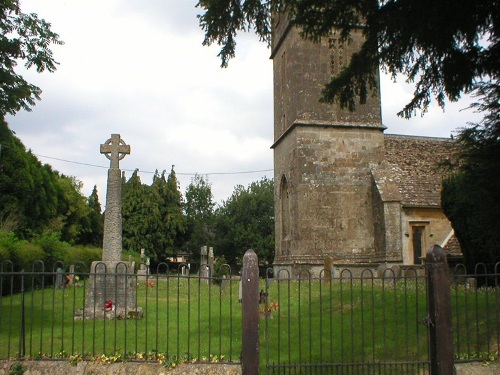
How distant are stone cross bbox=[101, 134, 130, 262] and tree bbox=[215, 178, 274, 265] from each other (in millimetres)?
39724

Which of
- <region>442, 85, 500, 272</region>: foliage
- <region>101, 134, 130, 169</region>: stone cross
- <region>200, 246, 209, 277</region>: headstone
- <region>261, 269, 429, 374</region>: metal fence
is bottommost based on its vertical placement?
<region>261, 269, 429, 374</region>: metal fence

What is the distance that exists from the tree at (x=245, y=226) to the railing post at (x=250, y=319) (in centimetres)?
4726

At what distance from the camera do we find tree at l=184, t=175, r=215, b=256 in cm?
5509

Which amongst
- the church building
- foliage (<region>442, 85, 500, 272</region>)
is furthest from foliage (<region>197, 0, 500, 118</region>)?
the church building

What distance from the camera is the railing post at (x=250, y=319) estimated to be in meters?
5.86

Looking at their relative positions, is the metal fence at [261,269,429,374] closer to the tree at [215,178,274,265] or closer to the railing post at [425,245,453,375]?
the railing post at [425,245,453,375]

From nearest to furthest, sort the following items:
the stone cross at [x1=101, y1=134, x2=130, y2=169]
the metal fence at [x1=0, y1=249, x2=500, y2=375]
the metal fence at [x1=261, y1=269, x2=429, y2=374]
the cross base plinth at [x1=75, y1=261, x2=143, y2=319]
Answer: the metal fence at [x1=0, y1=249, x2=500, y2=375] → the metal fence at [x1=261, y1=269, x2=429, y2=374] → the cross base plinth at [x1=75, y1=261, x2=143, y2=319] → the stone cross at [x1=101, y1=134, x2=130, y2=169]

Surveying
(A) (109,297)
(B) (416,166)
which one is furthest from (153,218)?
(A) (109,297)

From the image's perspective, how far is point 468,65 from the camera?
8242 millimetres

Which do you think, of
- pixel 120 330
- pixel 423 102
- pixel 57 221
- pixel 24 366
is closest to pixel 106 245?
pixel 120 330

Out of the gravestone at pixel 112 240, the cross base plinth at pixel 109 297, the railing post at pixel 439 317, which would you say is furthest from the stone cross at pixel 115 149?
the railing post at pixel 439 317

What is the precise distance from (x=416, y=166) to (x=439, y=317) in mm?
19571

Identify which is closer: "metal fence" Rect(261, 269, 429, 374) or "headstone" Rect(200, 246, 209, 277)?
"metal fence" Rect(261, 269, 429, 374)

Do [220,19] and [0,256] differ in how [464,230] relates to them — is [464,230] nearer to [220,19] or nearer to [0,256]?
[220,19]
